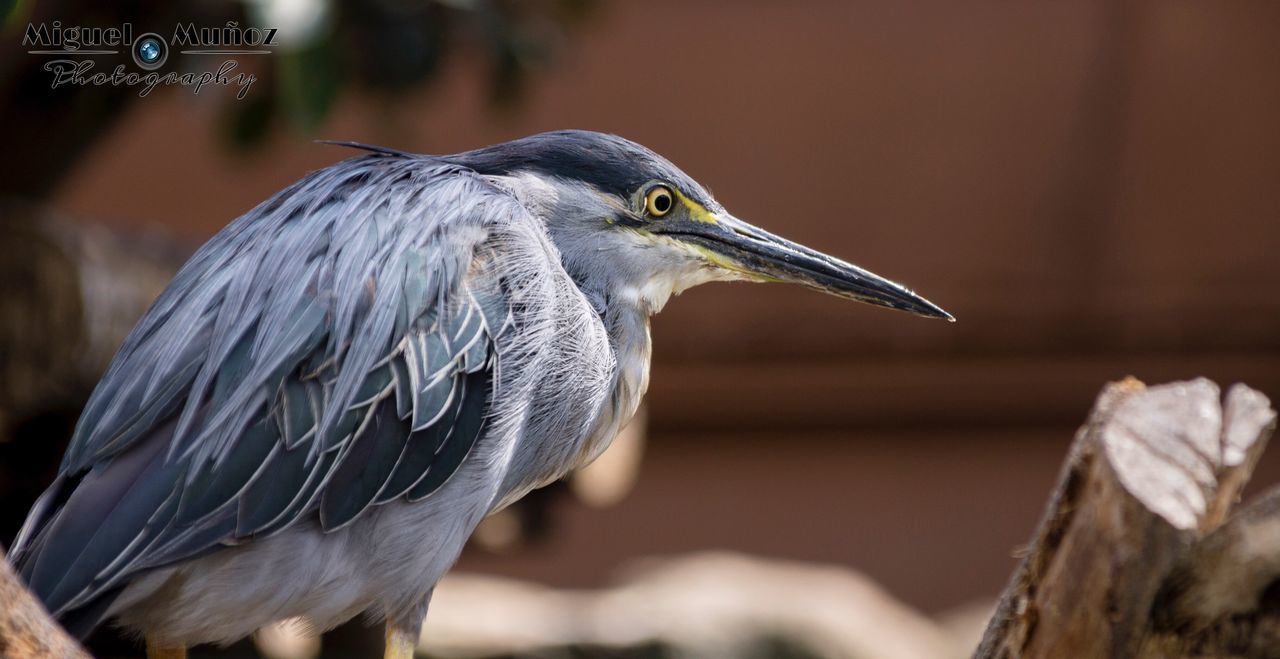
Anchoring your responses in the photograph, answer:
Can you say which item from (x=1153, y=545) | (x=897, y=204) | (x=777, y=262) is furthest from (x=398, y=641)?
(x=897, y=204)

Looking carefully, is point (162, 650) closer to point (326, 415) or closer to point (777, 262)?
point (326, 415)

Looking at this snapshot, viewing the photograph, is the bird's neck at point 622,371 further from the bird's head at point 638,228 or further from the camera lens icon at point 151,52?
the camera lens icon at point 151,52

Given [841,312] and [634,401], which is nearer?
[634,401]

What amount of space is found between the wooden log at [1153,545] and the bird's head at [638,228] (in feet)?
2.21

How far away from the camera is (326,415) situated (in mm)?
2219

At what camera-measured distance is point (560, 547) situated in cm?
652

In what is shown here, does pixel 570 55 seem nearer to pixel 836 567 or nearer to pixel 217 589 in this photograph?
pixel 836 567

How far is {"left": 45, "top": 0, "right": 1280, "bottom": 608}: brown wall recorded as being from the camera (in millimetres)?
6199

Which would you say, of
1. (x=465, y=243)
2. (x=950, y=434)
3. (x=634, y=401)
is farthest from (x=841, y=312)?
(x=465, y=243)

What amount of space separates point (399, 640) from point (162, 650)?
379mm

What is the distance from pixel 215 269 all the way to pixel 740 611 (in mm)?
3125

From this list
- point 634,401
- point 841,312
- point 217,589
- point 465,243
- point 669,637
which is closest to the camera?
point 217,589

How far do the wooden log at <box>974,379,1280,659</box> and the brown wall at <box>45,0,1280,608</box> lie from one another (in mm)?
4197

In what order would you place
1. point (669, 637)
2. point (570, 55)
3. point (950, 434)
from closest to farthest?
point (669, 637), point (570, 55), point (950, 434)
